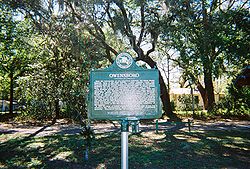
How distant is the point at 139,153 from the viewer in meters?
7.38

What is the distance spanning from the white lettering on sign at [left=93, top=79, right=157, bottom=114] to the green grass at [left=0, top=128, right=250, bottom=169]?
7.50 ft

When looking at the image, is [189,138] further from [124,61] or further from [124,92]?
[124,61]

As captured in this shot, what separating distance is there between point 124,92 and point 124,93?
0.06 feet

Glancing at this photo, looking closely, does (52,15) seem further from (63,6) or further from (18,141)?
(18,141)

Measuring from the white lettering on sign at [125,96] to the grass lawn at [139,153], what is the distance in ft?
7.50

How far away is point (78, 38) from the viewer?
8602 millimetres

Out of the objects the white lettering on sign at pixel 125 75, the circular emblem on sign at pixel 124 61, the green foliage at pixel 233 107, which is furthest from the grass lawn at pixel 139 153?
the green foliage at pixel 233 107

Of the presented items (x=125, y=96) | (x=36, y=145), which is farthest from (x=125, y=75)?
(x=36, y=145)

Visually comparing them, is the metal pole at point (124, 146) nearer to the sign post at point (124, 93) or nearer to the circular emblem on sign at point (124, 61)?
the sign post at point (124, 93)

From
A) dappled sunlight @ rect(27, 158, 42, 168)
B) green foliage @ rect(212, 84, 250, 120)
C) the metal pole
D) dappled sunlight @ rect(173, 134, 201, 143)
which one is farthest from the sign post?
green foliage @ rect(212, 84, 250, 120)

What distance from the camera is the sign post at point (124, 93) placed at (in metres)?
4.38

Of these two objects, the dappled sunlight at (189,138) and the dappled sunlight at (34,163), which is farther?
the dappled sunlight at (189,138)

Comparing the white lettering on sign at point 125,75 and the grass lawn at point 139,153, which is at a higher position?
the white lettering on sign at point 125,75

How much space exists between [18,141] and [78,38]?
4.75m
